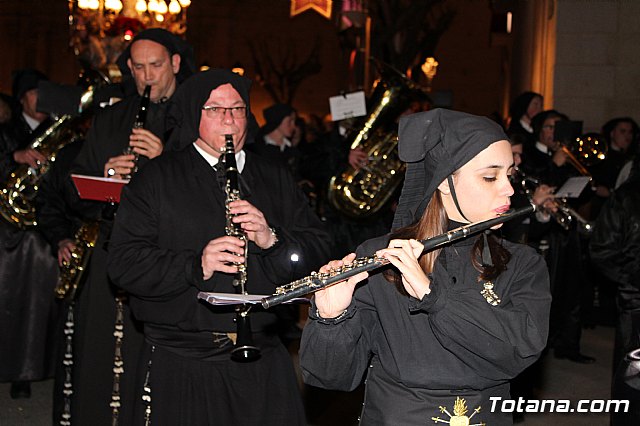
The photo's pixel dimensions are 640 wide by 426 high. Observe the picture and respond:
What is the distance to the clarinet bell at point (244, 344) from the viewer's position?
11.4 feet

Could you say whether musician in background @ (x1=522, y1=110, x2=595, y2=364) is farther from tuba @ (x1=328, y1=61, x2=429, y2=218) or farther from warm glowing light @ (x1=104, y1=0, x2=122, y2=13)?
warm glowing light @ (x1=104, y1=0, x2=122, y2=13)

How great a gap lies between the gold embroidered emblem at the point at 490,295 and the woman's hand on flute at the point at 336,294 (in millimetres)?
356

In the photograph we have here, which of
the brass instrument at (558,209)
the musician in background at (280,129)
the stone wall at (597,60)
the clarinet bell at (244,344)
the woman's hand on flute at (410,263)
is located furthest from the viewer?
the stone wall at (597,60)

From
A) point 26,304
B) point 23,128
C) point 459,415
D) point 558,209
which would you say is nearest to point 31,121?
point 23,128

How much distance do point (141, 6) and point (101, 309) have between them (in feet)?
24.4

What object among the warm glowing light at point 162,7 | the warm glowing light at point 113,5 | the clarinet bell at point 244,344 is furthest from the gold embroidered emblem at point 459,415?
the warm glowing light at point 162,7

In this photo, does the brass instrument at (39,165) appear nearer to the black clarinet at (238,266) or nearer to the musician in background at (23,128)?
the musician in background at (23,128)

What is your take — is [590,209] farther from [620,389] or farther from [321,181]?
[620,389]

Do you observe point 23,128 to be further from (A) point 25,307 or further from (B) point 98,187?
(B) point 98,187

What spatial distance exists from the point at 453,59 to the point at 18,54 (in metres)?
12.6

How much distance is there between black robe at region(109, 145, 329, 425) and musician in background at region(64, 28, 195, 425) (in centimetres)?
76

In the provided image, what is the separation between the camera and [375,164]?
8.67 metres

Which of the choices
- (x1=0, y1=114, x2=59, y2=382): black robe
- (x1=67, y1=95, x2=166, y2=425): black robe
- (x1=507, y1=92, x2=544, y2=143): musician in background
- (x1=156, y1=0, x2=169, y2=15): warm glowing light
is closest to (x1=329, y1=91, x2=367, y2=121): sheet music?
(x1=507, y1=92, x2=544, y2=143): musician in background

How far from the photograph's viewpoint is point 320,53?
1123 inches
